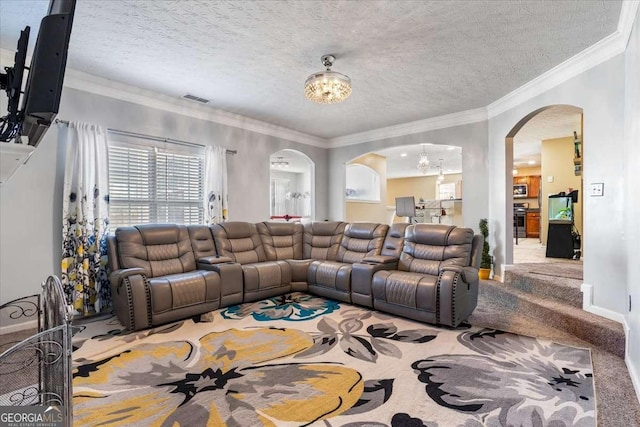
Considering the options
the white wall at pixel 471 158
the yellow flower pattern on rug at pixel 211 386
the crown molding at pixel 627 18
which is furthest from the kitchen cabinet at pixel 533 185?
the yellow flower pattern on rug at pixel 211 386

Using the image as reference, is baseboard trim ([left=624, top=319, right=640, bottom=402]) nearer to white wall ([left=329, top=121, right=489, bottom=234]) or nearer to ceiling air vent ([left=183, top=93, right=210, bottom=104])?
white wall ([left=329, top=121, right=489, bottom=234])

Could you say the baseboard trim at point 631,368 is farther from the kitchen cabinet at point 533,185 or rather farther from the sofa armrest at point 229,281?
the kitchen cabinet at point 533,185

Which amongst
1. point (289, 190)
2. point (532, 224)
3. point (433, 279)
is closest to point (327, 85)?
point (433, 279)

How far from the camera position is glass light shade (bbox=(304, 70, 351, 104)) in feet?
10.4

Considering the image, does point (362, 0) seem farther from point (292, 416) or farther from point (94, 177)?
point (94, 177)

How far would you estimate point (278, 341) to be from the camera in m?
2.91

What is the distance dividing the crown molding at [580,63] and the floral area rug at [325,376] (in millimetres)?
2776

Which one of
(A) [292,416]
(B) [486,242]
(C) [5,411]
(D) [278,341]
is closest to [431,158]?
(B) [486,242]

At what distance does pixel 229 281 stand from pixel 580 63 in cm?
460

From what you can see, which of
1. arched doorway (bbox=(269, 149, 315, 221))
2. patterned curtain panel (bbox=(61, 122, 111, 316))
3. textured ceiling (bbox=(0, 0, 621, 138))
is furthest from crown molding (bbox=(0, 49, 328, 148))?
arched doorway (bbox=(269, 149, 315, 221))

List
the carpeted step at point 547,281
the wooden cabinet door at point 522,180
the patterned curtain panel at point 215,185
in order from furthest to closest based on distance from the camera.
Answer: the wooden cabinet door at point 522,180, the patterned curtain panel at point 215,185, the carpeted step at point 547,281

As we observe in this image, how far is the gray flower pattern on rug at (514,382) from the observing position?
1.86m

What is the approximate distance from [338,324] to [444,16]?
3.01 m

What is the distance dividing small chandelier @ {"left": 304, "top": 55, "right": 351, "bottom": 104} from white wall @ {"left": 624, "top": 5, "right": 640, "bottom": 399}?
7.49ft
